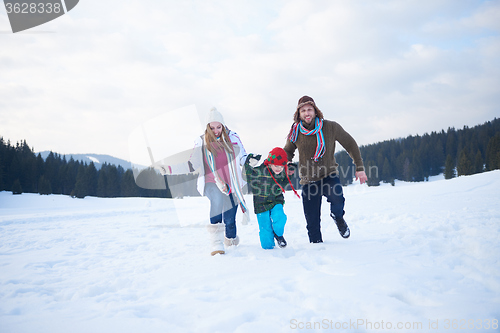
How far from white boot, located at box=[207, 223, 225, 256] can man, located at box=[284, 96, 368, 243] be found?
135 cm

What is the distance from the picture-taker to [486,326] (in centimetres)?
140

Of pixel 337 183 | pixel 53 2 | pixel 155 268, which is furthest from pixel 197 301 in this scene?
pixel 53 2

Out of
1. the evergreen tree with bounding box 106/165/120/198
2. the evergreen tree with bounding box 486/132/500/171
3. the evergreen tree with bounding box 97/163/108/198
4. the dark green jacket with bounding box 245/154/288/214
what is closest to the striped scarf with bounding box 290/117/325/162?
the dark green jacket with bounding box 245/154/288/214

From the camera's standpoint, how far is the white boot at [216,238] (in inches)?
134

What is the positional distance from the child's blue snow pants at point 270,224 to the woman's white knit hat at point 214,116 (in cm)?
159

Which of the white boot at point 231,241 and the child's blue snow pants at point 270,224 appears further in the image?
the white boot at point 231,241

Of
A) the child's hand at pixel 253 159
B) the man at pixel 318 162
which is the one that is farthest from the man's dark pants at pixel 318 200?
the child's hand at pixel 253 159

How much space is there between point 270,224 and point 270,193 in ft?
1.50

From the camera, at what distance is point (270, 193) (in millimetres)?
3703

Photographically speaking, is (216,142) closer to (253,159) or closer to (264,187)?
(253,159)

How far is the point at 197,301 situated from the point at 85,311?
84cm

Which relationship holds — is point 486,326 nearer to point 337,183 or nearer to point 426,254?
point 426,254

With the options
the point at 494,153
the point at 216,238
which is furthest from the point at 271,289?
the point at 494,153

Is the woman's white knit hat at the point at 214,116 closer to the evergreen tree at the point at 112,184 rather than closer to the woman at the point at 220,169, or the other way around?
the woman at the point at 220,169
